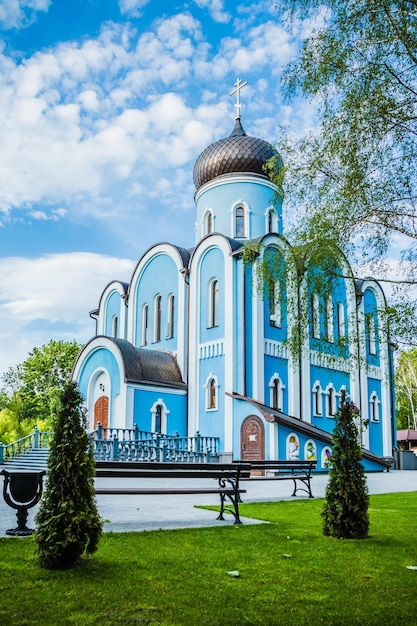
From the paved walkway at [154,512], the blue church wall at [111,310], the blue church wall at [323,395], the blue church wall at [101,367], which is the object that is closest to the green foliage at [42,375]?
the blue church wall at [111,310]

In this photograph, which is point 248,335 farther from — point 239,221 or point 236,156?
point 236,156

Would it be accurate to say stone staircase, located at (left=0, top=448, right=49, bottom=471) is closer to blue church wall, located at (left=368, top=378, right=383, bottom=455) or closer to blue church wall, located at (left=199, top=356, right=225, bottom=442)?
blue church wall, located at (left=199, top=356, right=225, bottom=442)

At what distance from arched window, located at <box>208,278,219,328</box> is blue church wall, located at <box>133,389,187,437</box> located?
3260 mm

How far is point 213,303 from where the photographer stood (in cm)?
2472

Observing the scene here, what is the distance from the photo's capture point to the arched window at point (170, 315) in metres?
26.6

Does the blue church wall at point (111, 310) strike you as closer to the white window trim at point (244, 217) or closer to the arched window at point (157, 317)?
the arched window at point (157, 317)

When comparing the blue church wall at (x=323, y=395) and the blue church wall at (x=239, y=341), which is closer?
the blue church wall at (x=239, y=341)

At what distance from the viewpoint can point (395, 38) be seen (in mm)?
9766

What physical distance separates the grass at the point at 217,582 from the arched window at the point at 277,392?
16382 millimetres

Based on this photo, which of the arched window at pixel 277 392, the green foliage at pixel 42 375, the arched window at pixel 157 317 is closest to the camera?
the arched window at pixel 277 392

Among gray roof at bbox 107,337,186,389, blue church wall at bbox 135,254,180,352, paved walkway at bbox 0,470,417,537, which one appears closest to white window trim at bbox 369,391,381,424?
gray roof at bbox 107,337,186,389

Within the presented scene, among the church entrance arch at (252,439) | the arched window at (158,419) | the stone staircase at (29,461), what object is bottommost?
the stone staircase at (29,461)

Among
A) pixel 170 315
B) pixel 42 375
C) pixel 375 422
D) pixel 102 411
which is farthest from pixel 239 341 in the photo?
pixel 42 375

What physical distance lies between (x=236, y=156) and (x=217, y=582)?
24.7m
